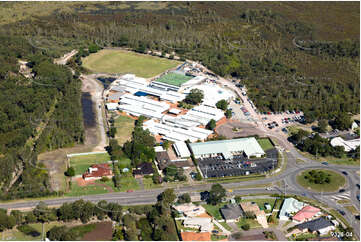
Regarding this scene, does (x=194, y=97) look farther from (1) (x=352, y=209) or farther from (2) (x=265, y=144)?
(1) (x=352, y=209)

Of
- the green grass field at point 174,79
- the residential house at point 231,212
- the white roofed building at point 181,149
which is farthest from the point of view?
the green grass field at point 174,79

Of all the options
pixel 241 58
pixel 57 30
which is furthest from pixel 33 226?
pixel 57 30

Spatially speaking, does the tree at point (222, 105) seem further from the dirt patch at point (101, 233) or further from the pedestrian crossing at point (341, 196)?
the dirt patch at point (101, 233)

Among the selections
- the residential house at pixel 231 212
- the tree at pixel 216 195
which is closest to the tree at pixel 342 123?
the tree at pixel 216 195

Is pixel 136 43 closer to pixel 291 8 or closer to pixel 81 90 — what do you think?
pixel 81 90

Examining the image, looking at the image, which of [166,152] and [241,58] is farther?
A: [241,58]

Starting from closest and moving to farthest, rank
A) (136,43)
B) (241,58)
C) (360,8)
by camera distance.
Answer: (241,58)
(136,43)
(360,8)
